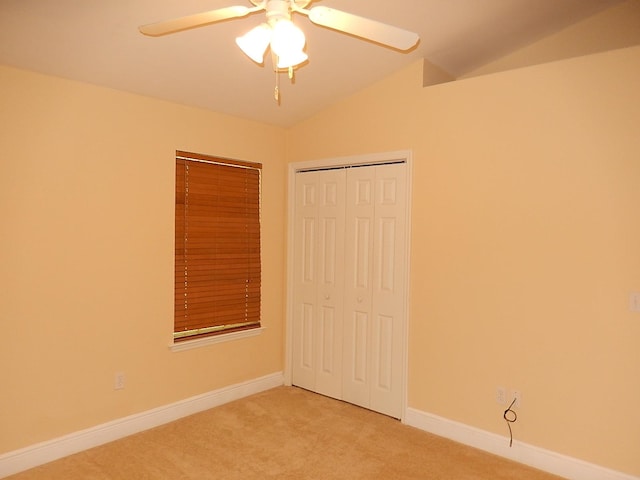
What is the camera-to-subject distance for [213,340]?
384cm

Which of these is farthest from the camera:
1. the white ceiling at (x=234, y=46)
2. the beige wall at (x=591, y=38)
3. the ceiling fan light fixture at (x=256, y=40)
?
the beige wall at (x=591, y=38)

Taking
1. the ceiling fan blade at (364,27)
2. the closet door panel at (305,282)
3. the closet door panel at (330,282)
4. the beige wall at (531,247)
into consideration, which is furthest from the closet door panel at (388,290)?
the ceiling fan blade at (364,27)

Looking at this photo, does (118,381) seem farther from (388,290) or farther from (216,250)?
(388,290)

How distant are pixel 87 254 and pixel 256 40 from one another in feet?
6.58

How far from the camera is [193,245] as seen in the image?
12.1 feet

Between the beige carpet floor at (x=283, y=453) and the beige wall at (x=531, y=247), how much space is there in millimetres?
323

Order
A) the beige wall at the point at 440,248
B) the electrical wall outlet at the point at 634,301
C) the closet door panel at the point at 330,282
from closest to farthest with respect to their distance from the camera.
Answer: the electrical wall outlet at the point at 634,301, the beige wall at the point at 440,248, the closet door panel at the point at 330,282

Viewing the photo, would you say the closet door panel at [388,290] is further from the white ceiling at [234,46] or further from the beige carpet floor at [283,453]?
the white ceiling at [234,46]

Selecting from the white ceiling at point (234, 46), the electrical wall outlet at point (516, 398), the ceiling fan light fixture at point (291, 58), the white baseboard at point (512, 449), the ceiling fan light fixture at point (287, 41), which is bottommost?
the white baseboard at point (512, 449)

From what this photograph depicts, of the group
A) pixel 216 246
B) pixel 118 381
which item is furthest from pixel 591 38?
pixel 118 381

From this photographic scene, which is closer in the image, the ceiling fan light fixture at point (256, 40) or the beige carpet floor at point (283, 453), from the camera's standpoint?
the ceiling fan light fixture at point (256, 40)

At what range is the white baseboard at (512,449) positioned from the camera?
271 centimetres

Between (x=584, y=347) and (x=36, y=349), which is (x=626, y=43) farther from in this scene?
(x=36, y=349)

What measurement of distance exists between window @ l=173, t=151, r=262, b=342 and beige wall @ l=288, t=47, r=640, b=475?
133 cm
